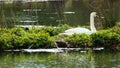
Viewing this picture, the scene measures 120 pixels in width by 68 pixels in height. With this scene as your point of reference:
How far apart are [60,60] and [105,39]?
3.29m

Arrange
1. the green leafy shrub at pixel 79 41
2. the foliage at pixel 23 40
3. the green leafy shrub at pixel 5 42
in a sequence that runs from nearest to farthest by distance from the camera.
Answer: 1. the green leafy shrub at pixel 5 42
2. the foliage at pixel 23 40
3. the green leafy shrub at pixel 79 41

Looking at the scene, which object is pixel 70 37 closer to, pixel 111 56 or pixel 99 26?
pixel 111 56

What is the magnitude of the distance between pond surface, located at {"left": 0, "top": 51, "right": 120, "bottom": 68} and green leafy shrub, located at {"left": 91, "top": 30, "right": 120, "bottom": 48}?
3.60ft

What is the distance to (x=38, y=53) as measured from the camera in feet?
69.8

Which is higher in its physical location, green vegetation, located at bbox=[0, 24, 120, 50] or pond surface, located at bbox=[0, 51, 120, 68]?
green vegetation, located at bbox=[0, 24, 120, 50]

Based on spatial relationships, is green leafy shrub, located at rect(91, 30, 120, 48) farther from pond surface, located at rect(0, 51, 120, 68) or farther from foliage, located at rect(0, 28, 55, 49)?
foliage, located at rect(0, 28, 55, 49)

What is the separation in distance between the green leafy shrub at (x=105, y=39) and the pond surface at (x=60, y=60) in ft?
3.60

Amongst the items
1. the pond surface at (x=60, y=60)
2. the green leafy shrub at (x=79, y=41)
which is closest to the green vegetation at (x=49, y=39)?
the green leafy shrub at (x=79, y=41)

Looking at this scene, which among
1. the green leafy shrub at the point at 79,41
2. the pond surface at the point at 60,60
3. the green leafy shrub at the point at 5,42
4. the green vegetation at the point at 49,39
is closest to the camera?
the pond surface at the point at 60,60

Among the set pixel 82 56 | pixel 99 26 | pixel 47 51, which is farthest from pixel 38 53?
pixel 99 26

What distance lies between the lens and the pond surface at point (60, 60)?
18500mm

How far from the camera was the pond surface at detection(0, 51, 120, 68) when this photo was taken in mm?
18500

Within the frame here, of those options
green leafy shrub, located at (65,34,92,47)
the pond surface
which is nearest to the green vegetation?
green leafy shrub, located at (65,34,92,47)

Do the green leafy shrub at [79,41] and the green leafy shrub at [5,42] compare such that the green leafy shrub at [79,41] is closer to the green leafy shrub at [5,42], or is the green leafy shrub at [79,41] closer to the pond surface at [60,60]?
the pond surface at [60,60]
